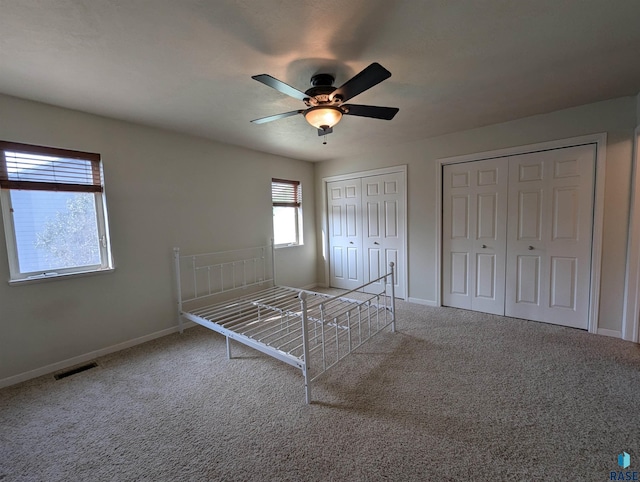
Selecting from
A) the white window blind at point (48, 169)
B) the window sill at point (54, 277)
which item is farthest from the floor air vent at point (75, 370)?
the white window blind at point (48, 169)

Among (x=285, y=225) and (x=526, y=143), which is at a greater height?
(x=526, y=143)

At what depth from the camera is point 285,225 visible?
15.9 ft

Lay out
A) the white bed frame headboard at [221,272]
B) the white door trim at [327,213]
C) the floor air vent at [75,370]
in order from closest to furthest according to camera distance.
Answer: the floor air vent at [75,370] → the white bed frame headboard at [221,272] → the white door trim at [327,213]

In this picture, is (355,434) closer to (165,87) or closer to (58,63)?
(165,87)

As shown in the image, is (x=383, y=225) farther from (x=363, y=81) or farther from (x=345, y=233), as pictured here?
(x=363, y=81)

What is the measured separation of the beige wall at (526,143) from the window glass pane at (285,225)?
138 centimetres

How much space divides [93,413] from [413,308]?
3.63m

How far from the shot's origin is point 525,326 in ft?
10.5

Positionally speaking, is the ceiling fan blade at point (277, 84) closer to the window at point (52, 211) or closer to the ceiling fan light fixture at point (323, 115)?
the ceiling fan light fixture at point (323, 115)

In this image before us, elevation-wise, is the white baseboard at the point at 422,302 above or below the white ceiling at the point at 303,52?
below

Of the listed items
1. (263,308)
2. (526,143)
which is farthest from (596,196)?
(263,308)

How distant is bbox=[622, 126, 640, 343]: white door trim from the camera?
265cm

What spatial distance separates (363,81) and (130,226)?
2817 mm

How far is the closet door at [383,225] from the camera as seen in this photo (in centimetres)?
432
